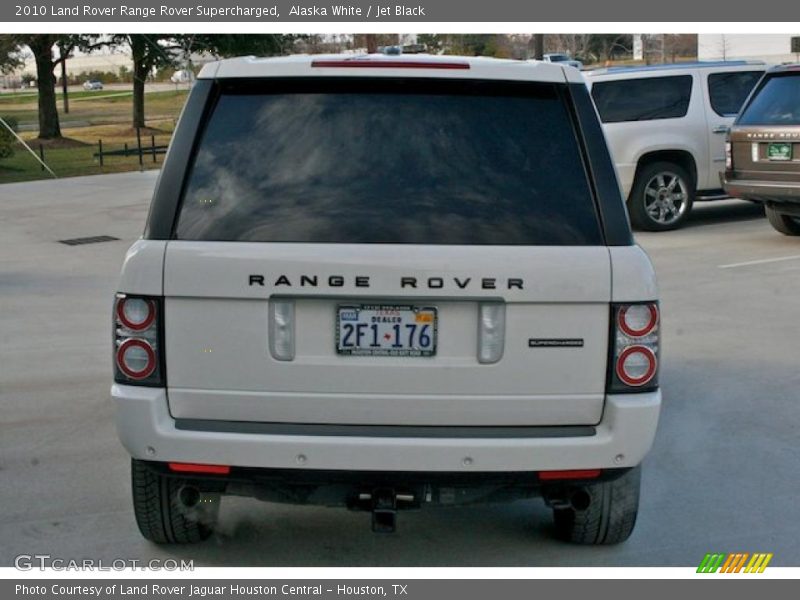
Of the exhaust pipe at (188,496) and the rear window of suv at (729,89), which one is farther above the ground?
the rear window of suv at (729,89)

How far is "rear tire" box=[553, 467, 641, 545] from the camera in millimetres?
4805

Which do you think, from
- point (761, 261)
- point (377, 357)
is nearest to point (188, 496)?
point (377, 357)

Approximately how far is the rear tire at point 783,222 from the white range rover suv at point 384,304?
10.8 m

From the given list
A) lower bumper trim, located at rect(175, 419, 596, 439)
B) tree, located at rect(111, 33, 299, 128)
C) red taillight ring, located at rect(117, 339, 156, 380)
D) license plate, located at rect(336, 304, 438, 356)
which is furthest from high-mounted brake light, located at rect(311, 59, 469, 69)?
tree, located at rect(111, 33, 299, 128)

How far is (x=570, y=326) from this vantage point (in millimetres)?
4254

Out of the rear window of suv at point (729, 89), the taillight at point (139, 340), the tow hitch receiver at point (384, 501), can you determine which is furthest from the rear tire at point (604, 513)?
the rear window of suv at point (729, 89)

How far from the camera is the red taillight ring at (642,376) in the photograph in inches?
170

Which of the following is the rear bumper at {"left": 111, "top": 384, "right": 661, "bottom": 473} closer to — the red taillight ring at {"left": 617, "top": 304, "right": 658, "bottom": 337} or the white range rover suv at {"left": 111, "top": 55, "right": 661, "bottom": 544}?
the white range rover suv at {"left": 111, "top": 55, "right": 661, "bottom": 544}

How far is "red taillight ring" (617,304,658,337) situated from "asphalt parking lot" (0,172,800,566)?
1093mm

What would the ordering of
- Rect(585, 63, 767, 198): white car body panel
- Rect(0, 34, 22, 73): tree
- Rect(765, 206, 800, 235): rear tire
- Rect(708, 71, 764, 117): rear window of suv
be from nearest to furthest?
Rect(765, 206, 800, 235): rear tire → Rect(585, 63, 767, 198): white car body panel → Rect(708, 71, 764, 117): rear window of suv → Rect(0, 34, 22, 73): tree

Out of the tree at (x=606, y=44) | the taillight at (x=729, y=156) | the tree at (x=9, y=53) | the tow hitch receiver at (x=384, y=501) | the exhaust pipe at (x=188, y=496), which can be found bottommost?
the exhaust pipe at (x=188, y=496)

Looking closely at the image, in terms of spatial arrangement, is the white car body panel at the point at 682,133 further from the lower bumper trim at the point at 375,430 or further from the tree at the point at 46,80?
the tree at the point at 46,80

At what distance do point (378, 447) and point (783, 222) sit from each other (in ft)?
37.3
